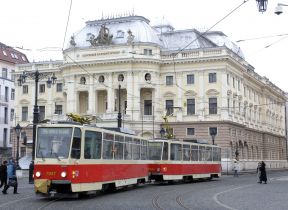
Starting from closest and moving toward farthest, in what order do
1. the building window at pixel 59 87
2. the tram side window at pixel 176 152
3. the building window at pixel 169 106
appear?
the tram side window at pixel 176 152 → the building window at pixel 169 106 → the building window at pixel 59 87

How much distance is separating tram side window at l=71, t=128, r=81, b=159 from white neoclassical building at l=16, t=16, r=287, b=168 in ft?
129

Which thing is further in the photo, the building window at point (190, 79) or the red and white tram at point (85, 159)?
the building window at point (190, 79)

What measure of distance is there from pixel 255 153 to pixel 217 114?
16.6 meters

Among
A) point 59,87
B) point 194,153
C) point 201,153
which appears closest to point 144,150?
point 194,153

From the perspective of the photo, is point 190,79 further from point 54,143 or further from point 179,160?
point 54,143

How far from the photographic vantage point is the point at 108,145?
21.3 meters

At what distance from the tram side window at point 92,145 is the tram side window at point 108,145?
1.58 feet

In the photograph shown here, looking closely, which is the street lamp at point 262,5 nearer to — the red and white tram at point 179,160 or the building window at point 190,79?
the red and white tram at point 179,160

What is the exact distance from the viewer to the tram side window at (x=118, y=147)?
2220cm

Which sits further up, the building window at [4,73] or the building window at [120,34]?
the building window at [120,34]

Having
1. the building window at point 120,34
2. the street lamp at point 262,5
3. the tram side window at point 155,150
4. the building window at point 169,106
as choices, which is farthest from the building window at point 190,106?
the street lamp at point 262,5

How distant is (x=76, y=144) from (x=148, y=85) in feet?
146

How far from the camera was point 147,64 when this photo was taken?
206ft

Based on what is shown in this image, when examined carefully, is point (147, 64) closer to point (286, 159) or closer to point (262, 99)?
point (262, 99)
